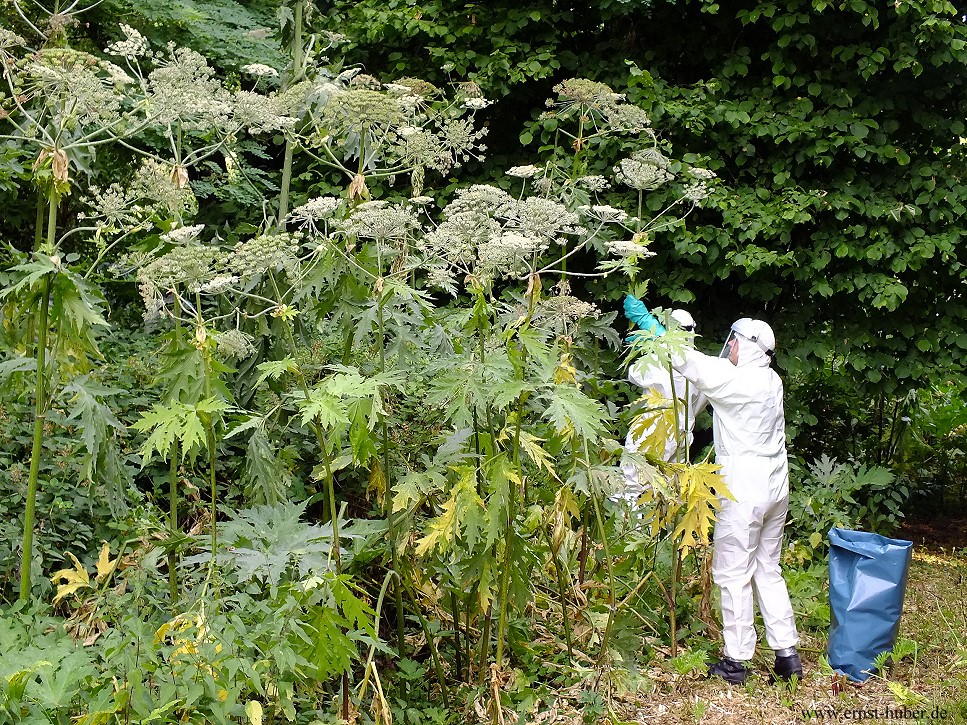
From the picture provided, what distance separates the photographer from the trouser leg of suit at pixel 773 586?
5.04 metres

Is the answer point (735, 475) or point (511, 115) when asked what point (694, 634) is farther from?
point (511, 115)

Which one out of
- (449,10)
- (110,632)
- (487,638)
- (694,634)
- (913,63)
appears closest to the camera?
(110,632)

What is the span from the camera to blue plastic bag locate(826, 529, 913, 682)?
497 centimetres

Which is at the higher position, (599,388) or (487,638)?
(599,388)

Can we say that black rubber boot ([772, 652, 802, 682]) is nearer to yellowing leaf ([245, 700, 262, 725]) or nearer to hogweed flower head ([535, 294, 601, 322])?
hogweed flower head ([535, 294, 601, 322])

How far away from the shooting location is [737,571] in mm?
5023

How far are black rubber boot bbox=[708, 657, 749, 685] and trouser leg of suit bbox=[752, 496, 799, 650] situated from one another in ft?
0.69

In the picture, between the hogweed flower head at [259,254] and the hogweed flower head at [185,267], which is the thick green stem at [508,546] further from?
the hogweed flower head at [185,267]

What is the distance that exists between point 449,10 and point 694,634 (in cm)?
493

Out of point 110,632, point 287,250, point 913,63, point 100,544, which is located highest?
point 913,63

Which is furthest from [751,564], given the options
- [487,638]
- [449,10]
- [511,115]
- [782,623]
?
[449,10]

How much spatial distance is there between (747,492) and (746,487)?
3 cm

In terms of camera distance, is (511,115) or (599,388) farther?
(511,115)

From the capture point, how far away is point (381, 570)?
4824 mm
